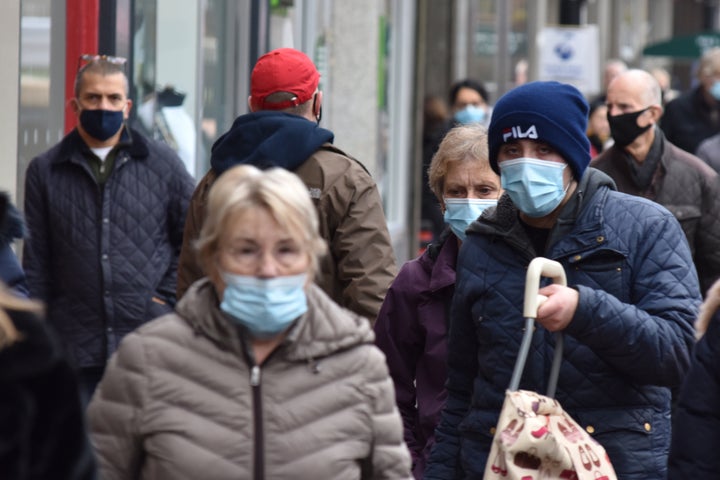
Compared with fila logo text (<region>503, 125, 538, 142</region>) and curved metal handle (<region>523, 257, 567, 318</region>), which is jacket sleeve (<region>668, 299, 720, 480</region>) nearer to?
curved metal handle (<region>523, 257, 567, 318</region>)

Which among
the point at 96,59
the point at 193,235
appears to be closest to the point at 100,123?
the point at 96,59

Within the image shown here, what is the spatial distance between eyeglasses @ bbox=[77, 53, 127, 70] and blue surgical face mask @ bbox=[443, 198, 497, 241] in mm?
2695

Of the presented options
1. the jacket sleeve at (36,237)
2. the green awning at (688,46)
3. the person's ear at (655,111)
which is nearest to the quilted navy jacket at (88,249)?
the jacket sleeve at (36,237)

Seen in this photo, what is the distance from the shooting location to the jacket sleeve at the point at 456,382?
4.88 meters

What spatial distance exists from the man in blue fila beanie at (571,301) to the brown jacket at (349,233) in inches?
41.2

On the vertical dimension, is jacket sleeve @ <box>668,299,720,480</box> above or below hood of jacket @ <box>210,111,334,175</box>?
below

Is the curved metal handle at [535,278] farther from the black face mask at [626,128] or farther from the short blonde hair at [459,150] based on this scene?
the black face mask at [626,128]

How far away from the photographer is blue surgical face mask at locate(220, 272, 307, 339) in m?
3.76

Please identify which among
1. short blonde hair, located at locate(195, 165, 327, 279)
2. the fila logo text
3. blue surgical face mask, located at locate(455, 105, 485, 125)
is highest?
blue surgical face mask, located at locate(455, 105, 485, 125)

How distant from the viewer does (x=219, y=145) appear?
6.04 meters

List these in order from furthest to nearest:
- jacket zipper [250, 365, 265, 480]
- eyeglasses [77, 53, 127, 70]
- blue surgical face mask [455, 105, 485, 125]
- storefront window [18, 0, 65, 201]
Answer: blue surgical face mask [455, 105, 485, 125] → storefront window [18, 0, 65, 201] → eyeglasses [77, 53, 127, 70] → jacket zipper [250, 365, 265, 480]

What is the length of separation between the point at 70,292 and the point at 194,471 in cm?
376

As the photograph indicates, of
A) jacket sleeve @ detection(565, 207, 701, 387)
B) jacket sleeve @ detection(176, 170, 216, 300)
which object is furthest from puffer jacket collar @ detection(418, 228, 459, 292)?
jacket sleeve @ detection(176, 170, 216, 300)

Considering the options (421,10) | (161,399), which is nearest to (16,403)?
(161,399)
